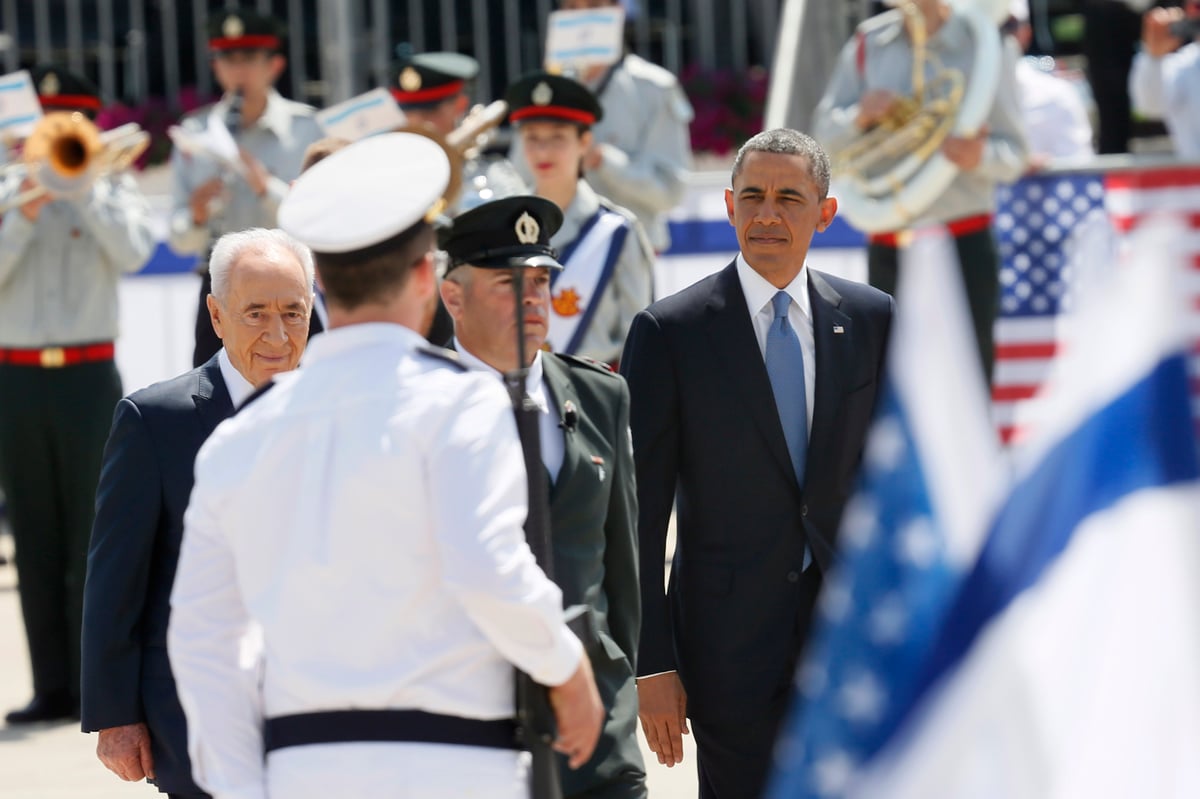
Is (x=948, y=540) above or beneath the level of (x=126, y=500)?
above

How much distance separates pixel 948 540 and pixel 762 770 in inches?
88.2

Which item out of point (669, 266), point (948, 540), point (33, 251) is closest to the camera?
point (948, 540)

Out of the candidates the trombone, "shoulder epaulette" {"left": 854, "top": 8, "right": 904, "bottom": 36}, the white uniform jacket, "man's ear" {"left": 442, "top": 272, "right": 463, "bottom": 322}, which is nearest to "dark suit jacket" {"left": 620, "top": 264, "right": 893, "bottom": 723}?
"man's ear" {"left": 442, "top": 272, "right": 463, "bottom": 322}

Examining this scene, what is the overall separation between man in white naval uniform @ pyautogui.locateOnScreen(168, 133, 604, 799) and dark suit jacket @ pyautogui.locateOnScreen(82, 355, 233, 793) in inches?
40.4

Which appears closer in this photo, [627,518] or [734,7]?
[627,518]

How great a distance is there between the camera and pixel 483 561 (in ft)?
9.45

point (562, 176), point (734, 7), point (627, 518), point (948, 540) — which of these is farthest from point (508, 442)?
point (734, 7)

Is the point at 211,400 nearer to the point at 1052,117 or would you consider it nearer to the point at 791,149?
the point at 791,149

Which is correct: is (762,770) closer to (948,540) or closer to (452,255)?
(452,255)

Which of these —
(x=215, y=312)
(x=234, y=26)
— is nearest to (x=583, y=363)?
(x=215, y=312)

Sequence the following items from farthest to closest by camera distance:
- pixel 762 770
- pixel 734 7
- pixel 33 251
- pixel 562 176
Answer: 1. pixel 734 7
2. pixel 33 251
3. pixel 562 176
4. pixel 762 770

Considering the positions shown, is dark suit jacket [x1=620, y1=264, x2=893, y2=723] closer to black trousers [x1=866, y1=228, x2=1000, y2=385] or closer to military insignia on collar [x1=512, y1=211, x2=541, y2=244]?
military insignia on collar [x1=512, y1=211, x2=541, y2=244]

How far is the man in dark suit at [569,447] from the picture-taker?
3891mm

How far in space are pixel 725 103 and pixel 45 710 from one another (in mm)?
5331
